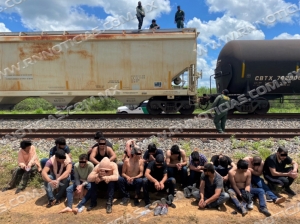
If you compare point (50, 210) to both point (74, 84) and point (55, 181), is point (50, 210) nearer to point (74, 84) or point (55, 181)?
point (55, 181)

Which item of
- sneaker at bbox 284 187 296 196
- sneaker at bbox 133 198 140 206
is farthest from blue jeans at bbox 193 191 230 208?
sneaker at bbox 284 187 296 196

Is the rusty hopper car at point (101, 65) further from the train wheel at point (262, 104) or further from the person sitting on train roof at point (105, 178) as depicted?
the person sitting on train roof at point (105, 178)

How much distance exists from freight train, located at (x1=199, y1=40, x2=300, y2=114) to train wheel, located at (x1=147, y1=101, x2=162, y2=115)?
340cm

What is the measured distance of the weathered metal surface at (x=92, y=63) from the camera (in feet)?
34.7

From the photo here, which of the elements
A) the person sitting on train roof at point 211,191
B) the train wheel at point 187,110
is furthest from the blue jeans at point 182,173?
the train wheel at point 187,110

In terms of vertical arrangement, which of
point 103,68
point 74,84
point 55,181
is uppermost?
point 103,68

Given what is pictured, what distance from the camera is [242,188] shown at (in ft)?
13.4

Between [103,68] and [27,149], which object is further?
[103,68]

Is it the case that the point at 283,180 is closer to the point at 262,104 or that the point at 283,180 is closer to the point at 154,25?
the point at 262,104

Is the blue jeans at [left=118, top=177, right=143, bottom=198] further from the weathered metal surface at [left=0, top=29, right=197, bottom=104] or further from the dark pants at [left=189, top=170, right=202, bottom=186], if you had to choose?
the weathered metal surface at [left=0, top=29, right=197, bottom=104]

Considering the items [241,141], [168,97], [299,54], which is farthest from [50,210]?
[299,54]

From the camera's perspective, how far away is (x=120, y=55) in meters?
10.7

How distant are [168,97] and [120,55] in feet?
9.68

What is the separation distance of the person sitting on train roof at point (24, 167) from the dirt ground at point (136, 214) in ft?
1.22
